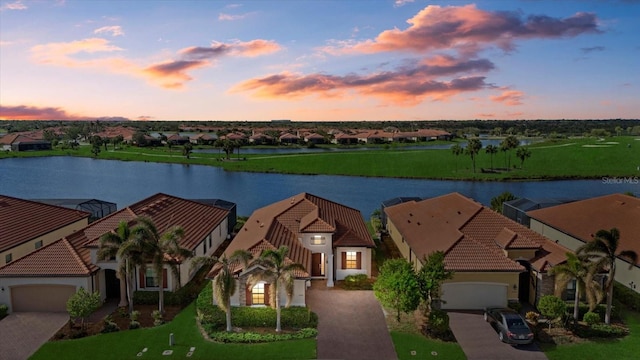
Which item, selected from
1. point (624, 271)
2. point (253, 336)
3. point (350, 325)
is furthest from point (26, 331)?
point (624, 271)

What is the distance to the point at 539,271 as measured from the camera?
27938 mm

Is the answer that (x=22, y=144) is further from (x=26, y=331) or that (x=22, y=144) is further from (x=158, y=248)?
(x=158, y=248)

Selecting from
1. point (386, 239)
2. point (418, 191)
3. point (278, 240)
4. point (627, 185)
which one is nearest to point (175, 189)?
point (418, 191)

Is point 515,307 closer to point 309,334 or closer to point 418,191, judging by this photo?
point 309,334

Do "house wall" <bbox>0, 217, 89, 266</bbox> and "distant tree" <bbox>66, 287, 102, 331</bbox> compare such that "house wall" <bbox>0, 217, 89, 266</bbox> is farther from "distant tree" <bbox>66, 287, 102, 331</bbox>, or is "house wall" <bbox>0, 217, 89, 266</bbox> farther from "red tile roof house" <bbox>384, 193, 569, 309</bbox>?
"red tile roof house" <bbox>384, 193, 569, 309</bbox>

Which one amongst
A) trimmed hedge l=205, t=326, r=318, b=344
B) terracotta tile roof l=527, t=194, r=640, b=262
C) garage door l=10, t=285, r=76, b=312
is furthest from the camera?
terracotta tile roof l=527, t=194, r=640, b=262

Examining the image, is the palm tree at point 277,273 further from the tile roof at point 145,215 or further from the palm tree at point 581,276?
the palm tree at point 581,276

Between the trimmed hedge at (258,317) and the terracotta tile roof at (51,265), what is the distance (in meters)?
8.52

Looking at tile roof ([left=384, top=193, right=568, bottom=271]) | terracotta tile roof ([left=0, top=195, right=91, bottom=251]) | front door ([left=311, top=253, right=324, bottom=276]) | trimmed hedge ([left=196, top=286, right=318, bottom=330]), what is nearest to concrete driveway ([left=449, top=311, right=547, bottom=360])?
tile roof ([left=384, top=193, right=568, bottom=271])

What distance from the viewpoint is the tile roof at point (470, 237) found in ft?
93.0

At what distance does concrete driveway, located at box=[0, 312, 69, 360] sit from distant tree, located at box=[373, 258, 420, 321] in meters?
18.6

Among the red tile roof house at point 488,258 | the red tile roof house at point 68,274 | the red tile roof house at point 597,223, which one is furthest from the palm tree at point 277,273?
the red tile roof house at point 597,223

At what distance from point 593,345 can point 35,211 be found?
41926mm

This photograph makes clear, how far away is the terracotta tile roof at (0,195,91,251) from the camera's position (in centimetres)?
3328
